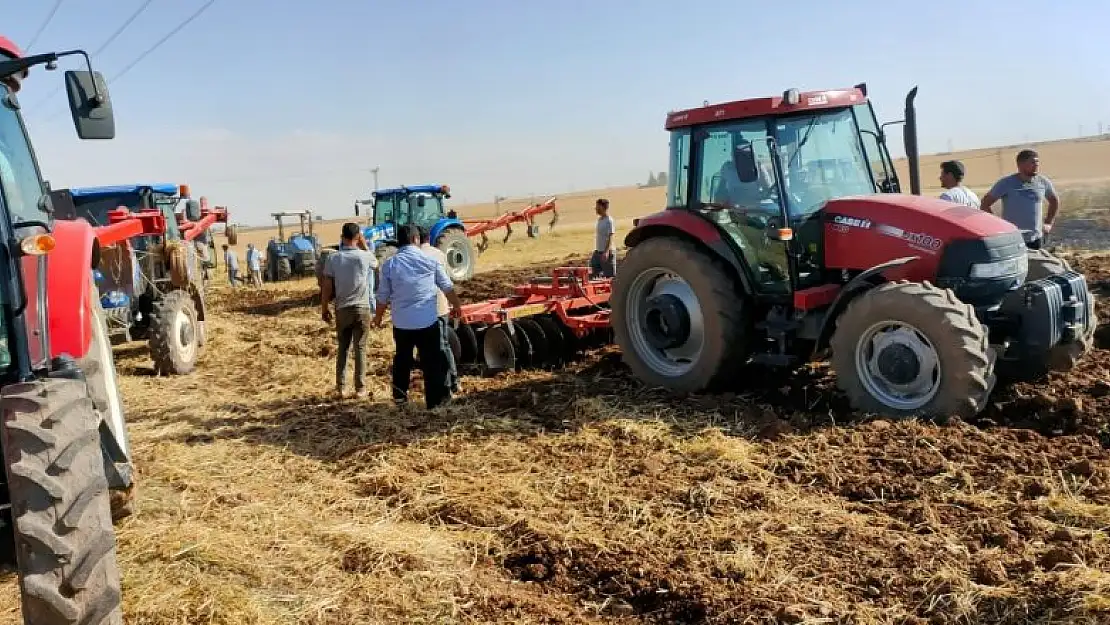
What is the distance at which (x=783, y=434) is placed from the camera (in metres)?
5.20

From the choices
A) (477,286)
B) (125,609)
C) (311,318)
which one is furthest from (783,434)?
(477,286)

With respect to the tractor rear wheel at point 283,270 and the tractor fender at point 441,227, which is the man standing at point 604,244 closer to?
the tractor fender at point 441,227

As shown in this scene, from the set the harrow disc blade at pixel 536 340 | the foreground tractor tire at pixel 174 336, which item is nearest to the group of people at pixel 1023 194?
the harrow disc blade at pixel 536 340

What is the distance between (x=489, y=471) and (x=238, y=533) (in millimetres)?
1445

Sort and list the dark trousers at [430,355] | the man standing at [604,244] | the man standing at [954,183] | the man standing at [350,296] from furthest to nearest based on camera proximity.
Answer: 1. the man standing at [604,244]
2. the man standing at [350,296]
3. the man standing at [954,183]
4. the dark trousers at [430,355]

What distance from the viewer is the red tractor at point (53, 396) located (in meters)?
2.59

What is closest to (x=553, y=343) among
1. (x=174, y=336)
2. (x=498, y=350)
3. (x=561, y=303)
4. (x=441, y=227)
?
(x=561, y=303)

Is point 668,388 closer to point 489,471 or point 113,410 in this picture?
point 489,471

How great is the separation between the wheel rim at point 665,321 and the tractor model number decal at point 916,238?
4.70 feet

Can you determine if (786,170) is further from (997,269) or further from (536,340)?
(536,340)

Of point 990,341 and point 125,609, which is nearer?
point 125,609

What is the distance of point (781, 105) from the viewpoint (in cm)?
596

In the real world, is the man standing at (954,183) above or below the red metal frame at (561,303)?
above

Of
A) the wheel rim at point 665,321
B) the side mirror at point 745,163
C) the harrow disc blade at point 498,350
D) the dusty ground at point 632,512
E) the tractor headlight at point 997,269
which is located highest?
the side mirror at point 745,163
